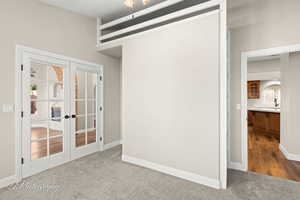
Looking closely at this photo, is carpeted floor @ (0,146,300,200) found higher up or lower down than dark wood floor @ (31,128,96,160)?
lower down

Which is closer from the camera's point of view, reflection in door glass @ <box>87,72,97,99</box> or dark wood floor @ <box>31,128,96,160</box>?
dark wood floor @ <box>31,128,96,160</box>

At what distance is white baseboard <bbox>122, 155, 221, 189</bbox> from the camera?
230cm

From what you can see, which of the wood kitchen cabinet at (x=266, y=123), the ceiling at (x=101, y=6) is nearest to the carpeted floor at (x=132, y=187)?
the ceiling at (x=101, y=6)

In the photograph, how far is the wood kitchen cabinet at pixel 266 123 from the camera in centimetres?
543

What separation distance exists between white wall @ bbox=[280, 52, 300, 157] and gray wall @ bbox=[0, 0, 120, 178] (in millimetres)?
4190

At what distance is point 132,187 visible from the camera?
231cm

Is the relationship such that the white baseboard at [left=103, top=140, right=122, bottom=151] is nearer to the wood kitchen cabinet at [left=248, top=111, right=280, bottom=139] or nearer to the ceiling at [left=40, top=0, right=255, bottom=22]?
the ceiling at [left=40, top=0, right=255, bottom=22]

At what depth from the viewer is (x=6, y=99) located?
2.44 meters

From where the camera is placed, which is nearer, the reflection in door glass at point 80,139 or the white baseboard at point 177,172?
the white baseboard at point 177,172

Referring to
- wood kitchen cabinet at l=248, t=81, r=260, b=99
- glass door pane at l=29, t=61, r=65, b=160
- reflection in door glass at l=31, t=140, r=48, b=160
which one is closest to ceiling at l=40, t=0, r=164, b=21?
glass door pane at l=29, t=61, r=65, b=160

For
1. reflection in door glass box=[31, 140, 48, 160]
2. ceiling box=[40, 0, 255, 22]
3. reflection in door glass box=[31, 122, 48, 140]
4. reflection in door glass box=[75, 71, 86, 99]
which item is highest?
ceiling box=[40, 0, 255, 22]

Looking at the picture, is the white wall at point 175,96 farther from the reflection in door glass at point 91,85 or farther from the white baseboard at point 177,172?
the reflection in door glass at point 91,85

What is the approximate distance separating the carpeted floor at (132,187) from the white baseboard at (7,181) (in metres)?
0.15

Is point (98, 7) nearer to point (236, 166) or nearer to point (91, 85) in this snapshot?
point (91, 85)
